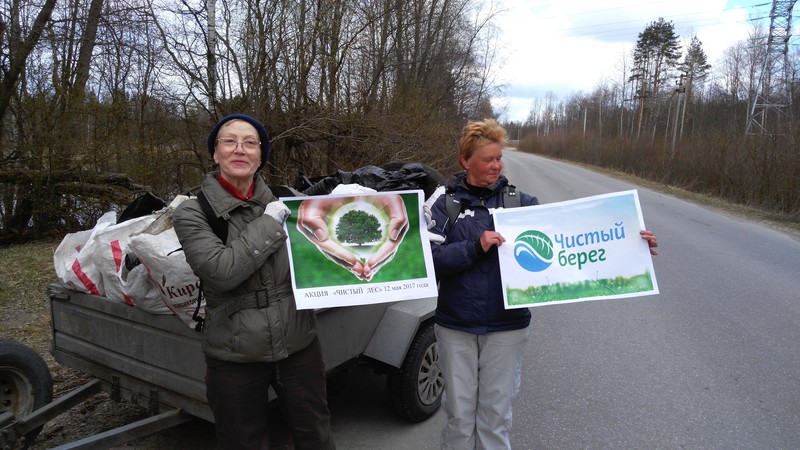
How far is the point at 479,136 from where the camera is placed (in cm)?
257

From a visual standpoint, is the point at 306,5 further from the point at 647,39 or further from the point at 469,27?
the point at 647,39

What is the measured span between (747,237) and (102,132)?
1372 cm

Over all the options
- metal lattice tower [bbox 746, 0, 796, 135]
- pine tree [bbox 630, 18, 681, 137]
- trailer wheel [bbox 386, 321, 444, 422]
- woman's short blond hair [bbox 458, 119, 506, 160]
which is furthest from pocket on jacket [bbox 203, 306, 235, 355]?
pine tree [bbox 630, 18, 681, 137]

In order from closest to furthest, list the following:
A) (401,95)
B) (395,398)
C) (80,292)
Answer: (80,292) < (395,398) < (401,95)

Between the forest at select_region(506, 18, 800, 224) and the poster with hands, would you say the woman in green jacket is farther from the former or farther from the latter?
the forest at select_region(506, 18, 800, 224)

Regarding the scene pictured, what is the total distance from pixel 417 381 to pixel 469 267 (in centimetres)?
140

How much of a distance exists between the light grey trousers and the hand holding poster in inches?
12.1

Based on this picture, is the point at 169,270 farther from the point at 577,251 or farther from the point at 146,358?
the point at 577,251

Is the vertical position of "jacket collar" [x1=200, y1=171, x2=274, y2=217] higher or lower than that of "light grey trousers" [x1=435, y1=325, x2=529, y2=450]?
higher

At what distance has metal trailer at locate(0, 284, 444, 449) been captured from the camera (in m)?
2.69

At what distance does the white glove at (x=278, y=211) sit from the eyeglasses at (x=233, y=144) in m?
0.28

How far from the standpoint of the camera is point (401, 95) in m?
16.4

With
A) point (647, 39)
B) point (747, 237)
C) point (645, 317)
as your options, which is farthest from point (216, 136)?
point (647, 39)

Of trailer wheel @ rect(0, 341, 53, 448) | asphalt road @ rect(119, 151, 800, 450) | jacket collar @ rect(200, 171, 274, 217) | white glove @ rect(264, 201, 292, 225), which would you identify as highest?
jacket collar @ rect(200, 171, 274, 217)
